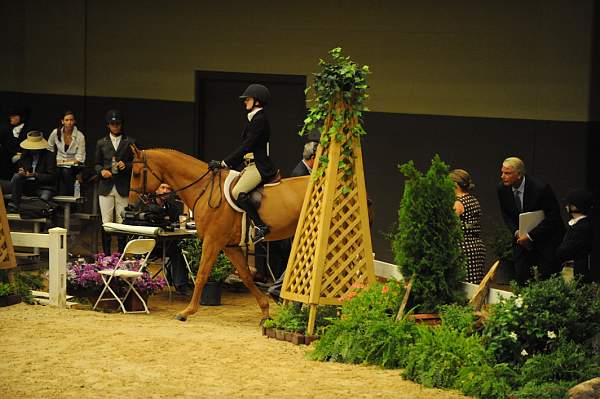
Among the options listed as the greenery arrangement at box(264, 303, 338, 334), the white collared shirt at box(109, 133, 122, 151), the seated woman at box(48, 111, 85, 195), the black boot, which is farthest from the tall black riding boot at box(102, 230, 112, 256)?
the greenery arrangement at box(264, 303, 338, 334)

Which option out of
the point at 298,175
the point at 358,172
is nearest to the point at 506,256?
the point at 298,175

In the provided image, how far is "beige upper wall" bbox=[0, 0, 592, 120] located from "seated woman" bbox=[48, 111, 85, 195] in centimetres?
225

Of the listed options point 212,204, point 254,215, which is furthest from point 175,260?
point 254,215

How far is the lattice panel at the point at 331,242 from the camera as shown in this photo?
1095 centimetres

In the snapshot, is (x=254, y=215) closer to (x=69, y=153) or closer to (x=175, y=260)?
(x=175, y=260)

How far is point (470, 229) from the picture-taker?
1183 centimetres

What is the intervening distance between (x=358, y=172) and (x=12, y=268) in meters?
4.26

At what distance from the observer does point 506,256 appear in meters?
14.0

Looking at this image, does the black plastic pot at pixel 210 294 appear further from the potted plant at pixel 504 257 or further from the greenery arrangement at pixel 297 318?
the potted plant at pixel 504 257

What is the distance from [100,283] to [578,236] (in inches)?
211

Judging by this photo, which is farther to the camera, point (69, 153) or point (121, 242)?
point (69, 153)

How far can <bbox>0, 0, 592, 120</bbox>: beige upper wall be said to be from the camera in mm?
15172

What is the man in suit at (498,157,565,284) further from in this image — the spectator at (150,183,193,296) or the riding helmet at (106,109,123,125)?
the riding helmet at (106,109,123,125)

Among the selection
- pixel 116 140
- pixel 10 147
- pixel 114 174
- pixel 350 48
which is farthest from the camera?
pixel 350 48
